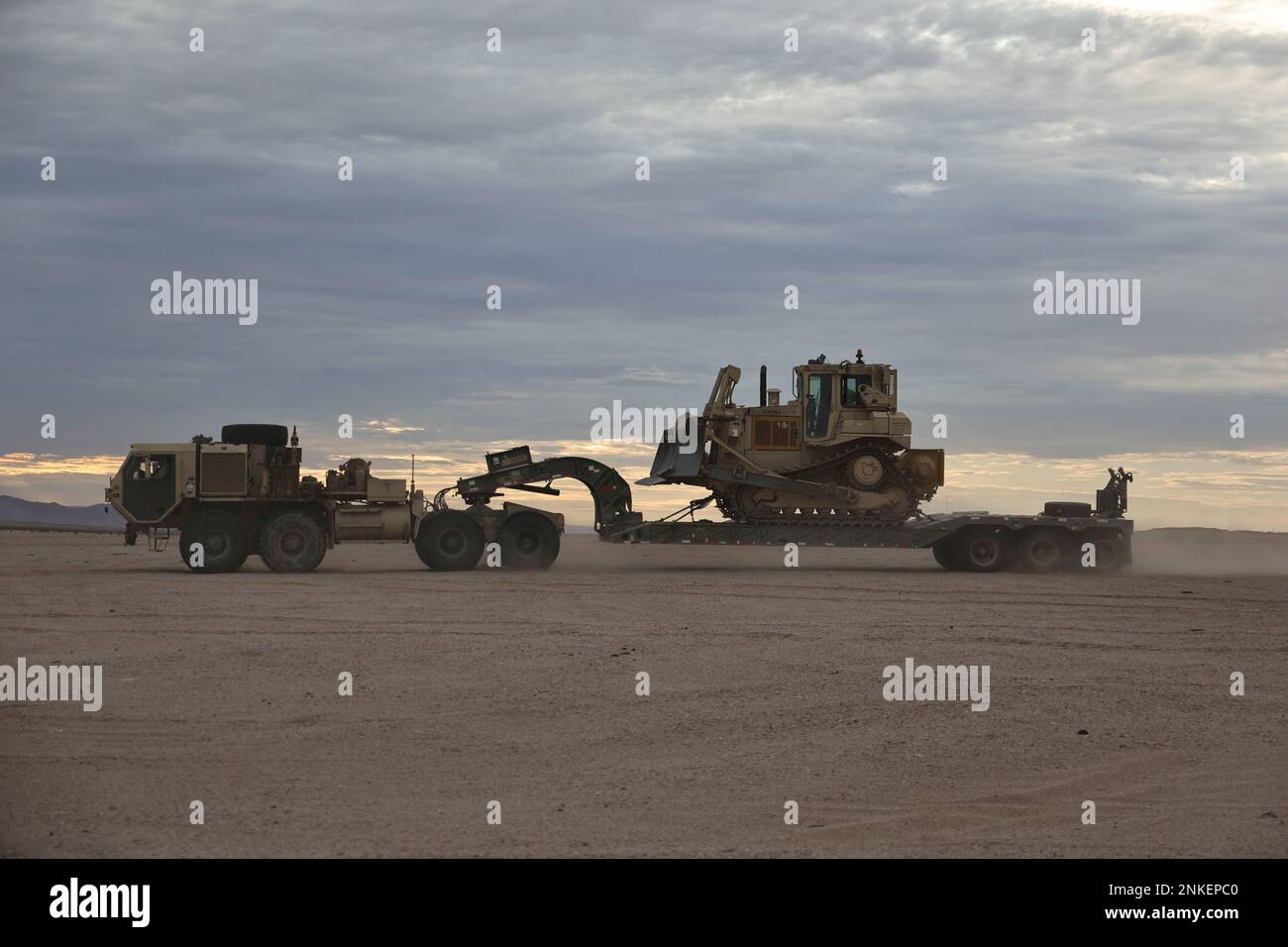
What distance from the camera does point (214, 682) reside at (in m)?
15.2

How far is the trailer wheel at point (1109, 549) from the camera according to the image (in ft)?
108

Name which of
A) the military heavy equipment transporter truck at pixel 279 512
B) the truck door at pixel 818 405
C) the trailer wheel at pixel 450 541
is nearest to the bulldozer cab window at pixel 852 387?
the truck door at pixel 818 405

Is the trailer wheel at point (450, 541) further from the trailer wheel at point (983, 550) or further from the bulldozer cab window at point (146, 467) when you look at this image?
the trailer wheel at point (983, 550)

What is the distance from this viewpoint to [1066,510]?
33156 mm

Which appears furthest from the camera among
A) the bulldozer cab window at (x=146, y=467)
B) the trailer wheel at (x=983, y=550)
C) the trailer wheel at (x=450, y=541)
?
the trailer wheel at (x=983, y=550)

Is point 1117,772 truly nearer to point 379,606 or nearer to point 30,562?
point 379,606

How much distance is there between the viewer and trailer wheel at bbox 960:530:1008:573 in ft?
108

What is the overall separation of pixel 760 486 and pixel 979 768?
2123cm

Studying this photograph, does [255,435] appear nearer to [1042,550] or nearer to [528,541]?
[528,541]

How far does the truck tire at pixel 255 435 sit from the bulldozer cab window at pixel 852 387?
13.0 m

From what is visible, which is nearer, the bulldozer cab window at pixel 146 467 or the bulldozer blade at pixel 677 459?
the bulldozer cab window at pixel 146 467

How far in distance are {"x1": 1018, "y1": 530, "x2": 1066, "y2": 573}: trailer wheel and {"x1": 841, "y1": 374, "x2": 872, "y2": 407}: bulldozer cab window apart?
199 inches

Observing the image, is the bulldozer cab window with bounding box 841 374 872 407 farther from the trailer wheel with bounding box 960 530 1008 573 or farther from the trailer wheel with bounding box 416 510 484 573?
the trailer wheel with bounding box 416 510 484 573

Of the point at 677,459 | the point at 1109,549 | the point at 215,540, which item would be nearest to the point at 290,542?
the point at 215,540
